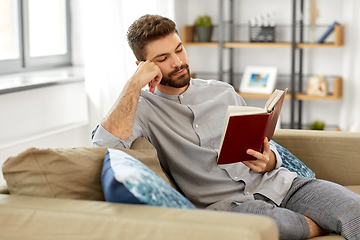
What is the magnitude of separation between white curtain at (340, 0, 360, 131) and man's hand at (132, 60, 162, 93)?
2517mm

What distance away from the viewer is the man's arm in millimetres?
1534

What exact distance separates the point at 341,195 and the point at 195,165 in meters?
0.50

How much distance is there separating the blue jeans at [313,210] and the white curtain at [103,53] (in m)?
1.50

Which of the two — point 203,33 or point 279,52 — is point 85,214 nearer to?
point 203,33

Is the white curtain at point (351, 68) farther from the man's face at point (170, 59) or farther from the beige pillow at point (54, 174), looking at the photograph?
the beige pillow at point (54, 174)

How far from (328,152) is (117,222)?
1.23 meters

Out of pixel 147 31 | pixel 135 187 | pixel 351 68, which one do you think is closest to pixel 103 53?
pixel 147 31

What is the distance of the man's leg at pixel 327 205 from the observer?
1.41 metres

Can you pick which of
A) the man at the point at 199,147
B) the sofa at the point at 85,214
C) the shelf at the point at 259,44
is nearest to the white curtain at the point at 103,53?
the man at the point at 199,147

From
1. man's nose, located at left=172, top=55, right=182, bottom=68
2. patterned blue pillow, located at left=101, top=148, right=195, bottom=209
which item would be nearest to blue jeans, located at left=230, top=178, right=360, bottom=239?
patterned blue pillow, located at left=101, top=148, right=195, bottom=209

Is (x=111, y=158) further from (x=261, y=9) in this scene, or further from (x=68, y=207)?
(x=261, y=9)

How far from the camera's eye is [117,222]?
38.8 inches

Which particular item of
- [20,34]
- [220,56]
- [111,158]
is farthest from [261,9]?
[111,158]

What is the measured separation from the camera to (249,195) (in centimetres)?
159
